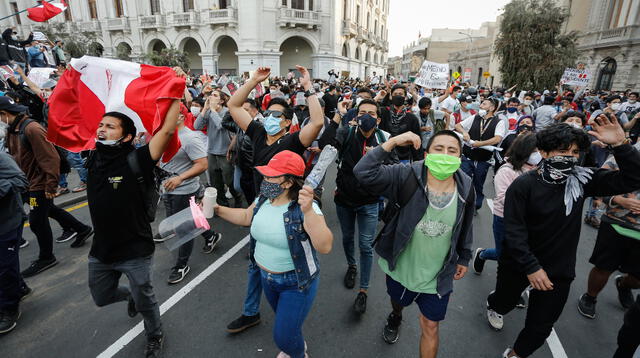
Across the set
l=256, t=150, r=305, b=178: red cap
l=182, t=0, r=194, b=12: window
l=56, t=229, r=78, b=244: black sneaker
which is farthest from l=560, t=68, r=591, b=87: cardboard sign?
l=182, t=0, r=194, b=12: window

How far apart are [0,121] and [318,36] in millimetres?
33482

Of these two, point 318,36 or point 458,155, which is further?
point 318,36

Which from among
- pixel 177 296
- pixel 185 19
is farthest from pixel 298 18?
pixel 177 296

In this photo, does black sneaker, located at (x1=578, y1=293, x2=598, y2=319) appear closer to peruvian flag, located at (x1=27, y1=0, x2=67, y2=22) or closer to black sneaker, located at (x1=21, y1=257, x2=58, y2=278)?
black sneaker, located at (x1=21, y1=257, x2=58, y2=278)

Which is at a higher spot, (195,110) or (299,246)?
(195,110)

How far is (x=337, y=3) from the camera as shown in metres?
34.2

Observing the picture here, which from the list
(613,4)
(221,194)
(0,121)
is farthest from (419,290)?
(613,4)

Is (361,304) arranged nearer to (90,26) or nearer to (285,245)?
(285,245)

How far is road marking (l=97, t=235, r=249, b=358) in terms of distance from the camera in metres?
2.95

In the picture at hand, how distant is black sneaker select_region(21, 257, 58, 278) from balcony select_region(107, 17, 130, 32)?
132ft

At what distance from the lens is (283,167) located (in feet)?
7.19

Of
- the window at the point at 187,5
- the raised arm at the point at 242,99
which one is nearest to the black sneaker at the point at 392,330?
the raised arm at the point at 242,99

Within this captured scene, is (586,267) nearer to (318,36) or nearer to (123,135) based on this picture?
(123,135)

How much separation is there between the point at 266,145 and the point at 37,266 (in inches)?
137
